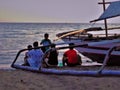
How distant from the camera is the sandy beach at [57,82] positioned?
31.3 ft

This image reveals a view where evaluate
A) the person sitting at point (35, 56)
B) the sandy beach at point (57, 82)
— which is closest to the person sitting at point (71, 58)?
the person sitting at point (35, 56)

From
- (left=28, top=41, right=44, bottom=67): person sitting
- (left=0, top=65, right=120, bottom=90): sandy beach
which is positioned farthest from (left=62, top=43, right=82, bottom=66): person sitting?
(left=0, top=65, right=120, bottom=90): sandy beach

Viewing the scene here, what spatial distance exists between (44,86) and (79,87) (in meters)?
0.84

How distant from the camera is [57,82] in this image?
33.6 feet

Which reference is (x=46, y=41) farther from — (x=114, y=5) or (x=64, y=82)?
(x=64, y=82)

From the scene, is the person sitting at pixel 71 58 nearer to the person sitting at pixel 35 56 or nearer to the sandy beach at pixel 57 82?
the person sitting at pixel 35 56

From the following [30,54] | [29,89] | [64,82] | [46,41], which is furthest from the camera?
[46,41]

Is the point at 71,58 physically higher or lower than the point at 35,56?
lower

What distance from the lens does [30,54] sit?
1392 centimetres

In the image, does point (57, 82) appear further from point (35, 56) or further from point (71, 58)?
point (71, 58)

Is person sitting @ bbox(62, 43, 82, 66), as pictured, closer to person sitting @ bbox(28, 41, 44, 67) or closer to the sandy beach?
person sitting @ bbox(28, 41, 44, 67)

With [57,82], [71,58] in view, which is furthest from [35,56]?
[57,82]

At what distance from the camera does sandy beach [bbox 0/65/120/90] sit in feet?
31.3

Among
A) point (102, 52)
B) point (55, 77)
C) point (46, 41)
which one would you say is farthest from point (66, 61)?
point (55, 77)
